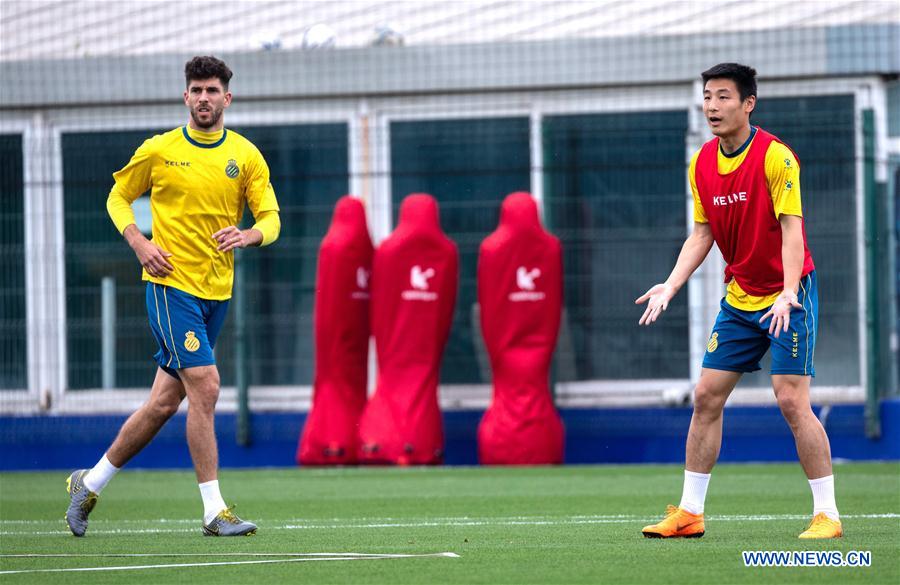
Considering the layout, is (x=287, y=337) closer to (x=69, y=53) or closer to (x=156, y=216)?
(x=69, y=53)

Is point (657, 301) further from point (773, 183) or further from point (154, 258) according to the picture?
point (154, 258)

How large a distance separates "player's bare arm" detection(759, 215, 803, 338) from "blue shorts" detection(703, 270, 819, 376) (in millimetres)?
98

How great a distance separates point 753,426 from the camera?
13.2 meters

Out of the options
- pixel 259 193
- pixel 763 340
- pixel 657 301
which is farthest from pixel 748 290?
pixel 259 193

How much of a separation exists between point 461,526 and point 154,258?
1803 millimetres

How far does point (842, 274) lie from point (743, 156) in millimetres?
7563

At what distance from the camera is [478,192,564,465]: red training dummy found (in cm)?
1265

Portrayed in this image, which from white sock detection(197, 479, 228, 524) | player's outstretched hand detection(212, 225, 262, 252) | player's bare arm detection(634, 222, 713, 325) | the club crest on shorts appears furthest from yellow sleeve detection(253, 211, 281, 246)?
player's bare arm detection(634, 222, 713, 325)

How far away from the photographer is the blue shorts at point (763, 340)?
6.07 m

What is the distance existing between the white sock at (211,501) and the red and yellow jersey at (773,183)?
227cm

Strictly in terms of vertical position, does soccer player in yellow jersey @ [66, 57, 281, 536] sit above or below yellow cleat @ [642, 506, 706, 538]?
above

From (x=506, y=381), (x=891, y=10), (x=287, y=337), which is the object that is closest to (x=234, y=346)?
(x=287, y=337)

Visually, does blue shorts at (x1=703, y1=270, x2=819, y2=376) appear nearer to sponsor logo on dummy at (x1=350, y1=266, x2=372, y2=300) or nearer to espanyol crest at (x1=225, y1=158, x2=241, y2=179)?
espanyol crest at (x1=225, y1=158, x2=241, y2=179)

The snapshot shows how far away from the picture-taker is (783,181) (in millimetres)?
6031
